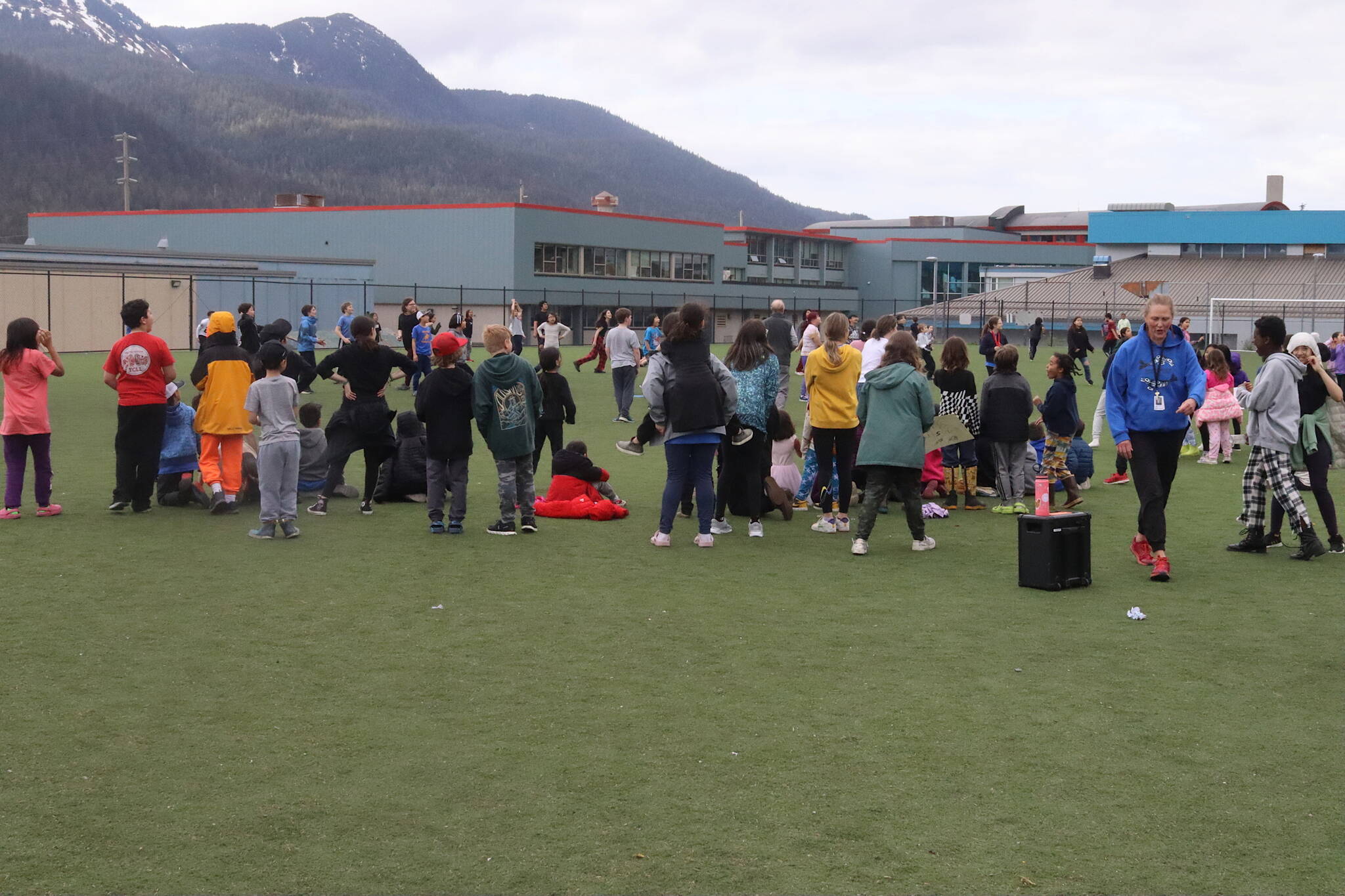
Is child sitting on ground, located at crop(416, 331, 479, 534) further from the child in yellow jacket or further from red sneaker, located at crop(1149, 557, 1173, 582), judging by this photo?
red sneaker, located at crop(1149, 557, 1173, 582)

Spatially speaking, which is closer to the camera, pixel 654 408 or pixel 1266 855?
pixel 1266 855

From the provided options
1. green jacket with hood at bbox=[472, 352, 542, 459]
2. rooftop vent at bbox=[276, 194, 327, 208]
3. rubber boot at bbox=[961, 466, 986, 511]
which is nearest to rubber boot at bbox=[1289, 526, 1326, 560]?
rubber boot at bbox=[961, 466, 986, 511]

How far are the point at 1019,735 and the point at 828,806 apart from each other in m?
1.23

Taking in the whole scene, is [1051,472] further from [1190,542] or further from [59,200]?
[59,200]

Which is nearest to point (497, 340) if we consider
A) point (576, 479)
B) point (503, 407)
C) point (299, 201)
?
point (503, 407)

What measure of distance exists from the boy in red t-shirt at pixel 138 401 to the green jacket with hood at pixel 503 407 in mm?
2709

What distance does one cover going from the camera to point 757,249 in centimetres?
8512

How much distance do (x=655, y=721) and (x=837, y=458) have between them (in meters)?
5.51

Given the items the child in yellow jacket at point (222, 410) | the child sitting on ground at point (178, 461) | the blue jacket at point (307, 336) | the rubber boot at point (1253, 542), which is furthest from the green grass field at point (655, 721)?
the blue jacket at point (307, 336)

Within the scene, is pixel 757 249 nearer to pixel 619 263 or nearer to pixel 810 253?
pixel 810 253

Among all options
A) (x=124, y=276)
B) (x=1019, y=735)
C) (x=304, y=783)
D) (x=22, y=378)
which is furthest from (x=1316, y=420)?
(x=124, y=276)

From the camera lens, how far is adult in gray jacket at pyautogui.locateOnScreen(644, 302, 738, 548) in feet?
32.6

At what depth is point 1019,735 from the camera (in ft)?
18.7

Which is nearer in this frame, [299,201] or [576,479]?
[576,479]
